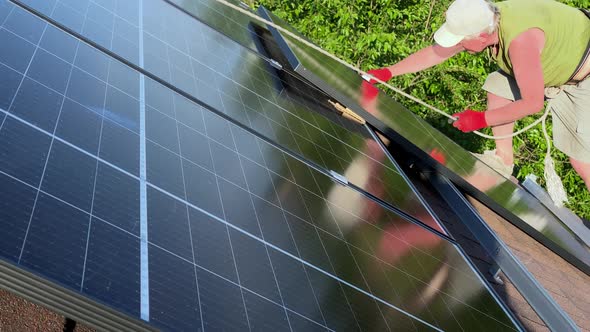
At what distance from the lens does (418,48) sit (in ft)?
43.9

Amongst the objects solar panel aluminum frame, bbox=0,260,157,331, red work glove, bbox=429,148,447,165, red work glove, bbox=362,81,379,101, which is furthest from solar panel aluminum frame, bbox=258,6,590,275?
solar panel aluminum frame, bbox=0,260,157,331

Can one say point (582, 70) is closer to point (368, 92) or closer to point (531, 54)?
point (531, 54)

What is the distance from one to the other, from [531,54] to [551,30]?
1.24ft

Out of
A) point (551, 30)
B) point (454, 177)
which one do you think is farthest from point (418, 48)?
point (454, 177)

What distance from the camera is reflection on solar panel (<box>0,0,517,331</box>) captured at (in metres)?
3.10

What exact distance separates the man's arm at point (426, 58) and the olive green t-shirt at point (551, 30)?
2.15ft

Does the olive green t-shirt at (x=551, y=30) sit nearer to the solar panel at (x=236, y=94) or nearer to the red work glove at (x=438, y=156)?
the red work glove at (x=438, y=156)

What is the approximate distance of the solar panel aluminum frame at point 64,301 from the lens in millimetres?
2740

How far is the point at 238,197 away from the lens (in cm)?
438

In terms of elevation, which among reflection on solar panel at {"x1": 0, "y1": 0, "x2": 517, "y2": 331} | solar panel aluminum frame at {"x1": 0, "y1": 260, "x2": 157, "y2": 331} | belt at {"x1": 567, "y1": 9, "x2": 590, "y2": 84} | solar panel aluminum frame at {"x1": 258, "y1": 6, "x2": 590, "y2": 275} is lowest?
solar panel aluminum frame at {"x1": 0, "y1": 260, "x2": 157, "y2": 331}

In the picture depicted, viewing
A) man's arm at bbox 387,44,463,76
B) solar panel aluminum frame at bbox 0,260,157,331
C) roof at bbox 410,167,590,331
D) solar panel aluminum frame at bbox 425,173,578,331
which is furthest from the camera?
man's arm at bbox 387,44,463,76

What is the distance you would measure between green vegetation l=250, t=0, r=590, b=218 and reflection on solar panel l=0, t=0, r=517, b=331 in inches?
262

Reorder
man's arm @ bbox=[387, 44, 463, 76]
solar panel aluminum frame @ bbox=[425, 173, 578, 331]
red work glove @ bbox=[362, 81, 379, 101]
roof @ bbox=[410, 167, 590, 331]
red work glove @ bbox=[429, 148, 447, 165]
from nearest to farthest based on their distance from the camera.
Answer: solar panel aluminum frame @ bbox=[425, 173, 578, 331] → roof @ bbox=[410, 167, 590, 331] → red work glove @ bbox=[429, 148, 447, 165] → red work glove @ bbox=[362, 81, 379, 101] → man's arm @ bbox=[387, 44, 463, 76]

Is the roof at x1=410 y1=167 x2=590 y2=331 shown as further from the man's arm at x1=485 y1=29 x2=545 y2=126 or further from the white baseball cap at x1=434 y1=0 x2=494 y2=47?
the white baseball cap at x1=434 y1=0 x2=494 y2=47
